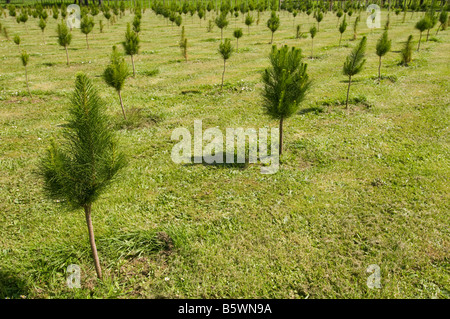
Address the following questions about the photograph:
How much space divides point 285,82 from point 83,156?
7229 mm

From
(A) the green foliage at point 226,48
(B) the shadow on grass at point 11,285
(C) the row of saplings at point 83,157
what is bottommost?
(B) the shadow on grass at point 11,285

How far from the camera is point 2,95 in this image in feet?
59.4

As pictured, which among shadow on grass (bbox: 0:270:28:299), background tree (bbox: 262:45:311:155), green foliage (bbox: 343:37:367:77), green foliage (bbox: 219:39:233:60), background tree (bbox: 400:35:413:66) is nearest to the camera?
shadow on grass (bbox: 0:270:28:299)

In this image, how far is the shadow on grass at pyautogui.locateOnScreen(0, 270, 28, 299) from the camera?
5.68m

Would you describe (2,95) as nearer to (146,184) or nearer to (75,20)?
(146,184)

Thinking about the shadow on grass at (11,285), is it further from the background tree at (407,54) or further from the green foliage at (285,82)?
the background tree at (407,54)

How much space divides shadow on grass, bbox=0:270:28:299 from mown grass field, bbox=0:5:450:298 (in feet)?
0.07

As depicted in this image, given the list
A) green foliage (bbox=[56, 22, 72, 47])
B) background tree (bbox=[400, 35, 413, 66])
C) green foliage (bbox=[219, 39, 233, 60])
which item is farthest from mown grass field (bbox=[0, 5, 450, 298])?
green foliage (bbox=[56, 22, 72, 47])

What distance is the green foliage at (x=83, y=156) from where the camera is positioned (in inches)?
165

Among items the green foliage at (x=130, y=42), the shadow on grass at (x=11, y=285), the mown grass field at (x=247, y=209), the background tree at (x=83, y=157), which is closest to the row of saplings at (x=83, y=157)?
the background tree at (x=83, y=157)

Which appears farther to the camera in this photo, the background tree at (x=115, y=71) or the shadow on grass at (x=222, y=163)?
the background tree at (x=115, y=71)

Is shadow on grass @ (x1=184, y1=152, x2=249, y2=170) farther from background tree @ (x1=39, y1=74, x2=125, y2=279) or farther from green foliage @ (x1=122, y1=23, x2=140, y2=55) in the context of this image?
green foliage @ (x1=122, y1=23, x2=140, y2=55)

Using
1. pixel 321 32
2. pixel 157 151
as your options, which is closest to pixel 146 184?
pixel 157 151
